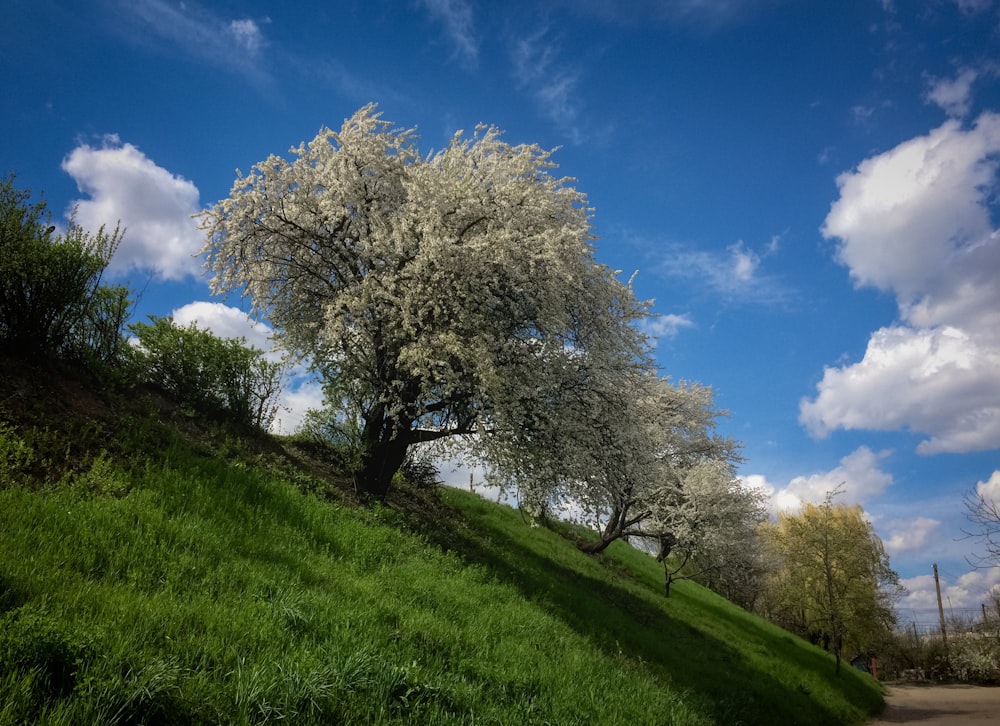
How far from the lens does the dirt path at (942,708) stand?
21141 millimetres

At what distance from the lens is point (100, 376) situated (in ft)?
42.6

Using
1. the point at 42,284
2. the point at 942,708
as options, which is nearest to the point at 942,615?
the point at 942,708

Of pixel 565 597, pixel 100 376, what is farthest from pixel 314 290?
pixel 565 597

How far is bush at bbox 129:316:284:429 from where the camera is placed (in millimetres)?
15180

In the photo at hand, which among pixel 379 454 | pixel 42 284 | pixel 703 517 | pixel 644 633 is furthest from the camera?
pixel 703 517

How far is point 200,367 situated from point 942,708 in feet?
111

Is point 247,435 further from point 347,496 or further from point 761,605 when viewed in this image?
point 761,605

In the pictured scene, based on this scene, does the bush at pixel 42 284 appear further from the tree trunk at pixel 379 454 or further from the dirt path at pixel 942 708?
Result: the dirt path at pixel 942 708

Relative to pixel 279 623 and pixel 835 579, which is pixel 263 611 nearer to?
pixel 279 623

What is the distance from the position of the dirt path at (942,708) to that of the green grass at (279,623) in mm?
11050

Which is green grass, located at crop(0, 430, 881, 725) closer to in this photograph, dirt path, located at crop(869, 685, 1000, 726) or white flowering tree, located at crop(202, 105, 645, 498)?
white flowering tree, located at crop(202, 105, 645, 498)

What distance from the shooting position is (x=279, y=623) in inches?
260

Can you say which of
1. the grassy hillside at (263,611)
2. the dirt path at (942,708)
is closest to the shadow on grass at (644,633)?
the grassy hillside at (263,611)

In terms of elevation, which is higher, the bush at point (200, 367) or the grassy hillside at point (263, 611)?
the bush at point (200, 367)
